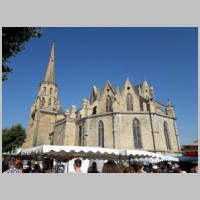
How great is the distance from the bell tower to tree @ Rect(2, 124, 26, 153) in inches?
260

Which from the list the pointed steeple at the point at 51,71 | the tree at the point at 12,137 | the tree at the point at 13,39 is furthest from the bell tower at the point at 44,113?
the tree at the point at 13,39

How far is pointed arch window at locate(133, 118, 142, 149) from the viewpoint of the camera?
2535cm

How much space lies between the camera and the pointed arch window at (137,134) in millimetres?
25355

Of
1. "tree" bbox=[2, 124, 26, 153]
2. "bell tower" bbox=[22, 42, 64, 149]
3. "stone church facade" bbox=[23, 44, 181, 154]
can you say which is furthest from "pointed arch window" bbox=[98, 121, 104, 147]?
"bell tower" bbox=[22, 42, 64, 149]

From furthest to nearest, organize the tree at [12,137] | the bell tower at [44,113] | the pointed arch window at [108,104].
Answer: the bell tower at [44,113] → the tree at [12,137] → the pointed arch window at [108,104]

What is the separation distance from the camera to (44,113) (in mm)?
46094

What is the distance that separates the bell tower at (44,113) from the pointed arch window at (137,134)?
24.6m

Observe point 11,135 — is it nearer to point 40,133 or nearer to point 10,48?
point 40,133

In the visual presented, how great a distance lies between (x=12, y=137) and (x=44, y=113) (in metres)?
12.7

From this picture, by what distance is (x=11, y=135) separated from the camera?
1340 inches

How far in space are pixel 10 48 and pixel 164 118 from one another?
83.0 ft

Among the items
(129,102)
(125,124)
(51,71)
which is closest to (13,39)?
(125,124)

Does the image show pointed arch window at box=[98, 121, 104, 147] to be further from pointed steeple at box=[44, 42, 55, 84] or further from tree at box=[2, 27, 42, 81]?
pointed steeple at box=[44, 42, 55, 84]

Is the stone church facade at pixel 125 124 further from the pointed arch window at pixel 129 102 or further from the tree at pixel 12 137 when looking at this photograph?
the tree at pixel 12 137
